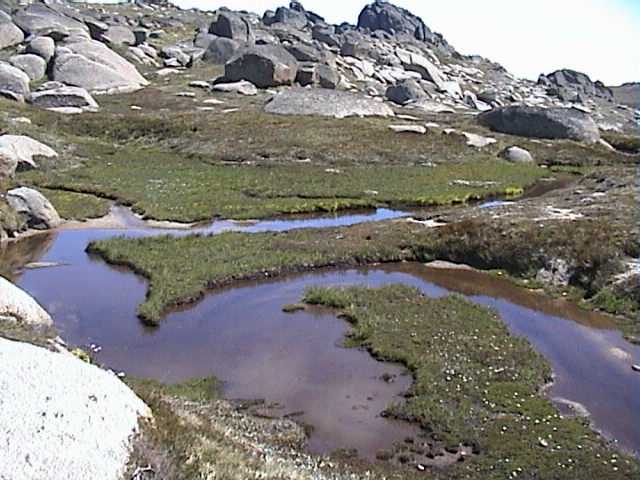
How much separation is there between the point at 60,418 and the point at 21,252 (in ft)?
99.1

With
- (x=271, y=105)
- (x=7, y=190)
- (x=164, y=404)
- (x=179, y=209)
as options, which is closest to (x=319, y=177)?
(x=179, y=209)

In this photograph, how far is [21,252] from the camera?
38375mm

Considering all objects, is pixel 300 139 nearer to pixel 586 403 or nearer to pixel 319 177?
pixel 319 177

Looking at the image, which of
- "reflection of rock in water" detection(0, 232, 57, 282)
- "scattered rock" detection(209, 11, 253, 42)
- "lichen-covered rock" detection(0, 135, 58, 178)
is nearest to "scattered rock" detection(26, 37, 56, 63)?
"lichen-covered rock" detection(0, 135, 58, 178)

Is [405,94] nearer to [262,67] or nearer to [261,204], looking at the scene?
[262,67]

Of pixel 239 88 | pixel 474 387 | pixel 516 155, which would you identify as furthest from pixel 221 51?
pixel 474 387

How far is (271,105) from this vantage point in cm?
9362

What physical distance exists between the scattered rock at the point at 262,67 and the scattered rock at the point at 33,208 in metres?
69.1

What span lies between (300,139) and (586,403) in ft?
189

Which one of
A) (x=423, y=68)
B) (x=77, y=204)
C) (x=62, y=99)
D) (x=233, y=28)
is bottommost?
(x=62, y=99)

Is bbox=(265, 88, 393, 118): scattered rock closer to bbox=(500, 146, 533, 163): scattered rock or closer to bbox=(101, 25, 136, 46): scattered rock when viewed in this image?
bbox=(500, 146, 533, 163): scattered rock

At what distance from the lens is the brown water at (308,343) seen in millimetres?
21719

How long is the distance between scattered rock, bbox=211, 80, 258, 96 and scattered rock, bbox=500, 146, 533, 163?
137ft

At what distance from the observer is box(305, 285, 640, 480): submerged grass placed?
18.2 metres
